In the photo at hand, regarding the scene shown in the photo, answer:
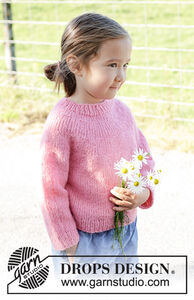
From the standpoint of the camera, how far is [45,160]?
6.81 feet

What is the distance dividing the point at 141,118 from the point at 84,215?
2.69 m

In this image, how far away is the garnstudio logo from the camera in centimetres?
295

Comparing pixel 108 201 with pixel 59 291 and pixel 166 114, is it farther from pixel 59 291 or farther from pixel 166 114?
pixel 166 114

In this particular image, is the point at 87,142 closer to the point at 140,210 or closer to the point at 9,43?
the point at 140,210

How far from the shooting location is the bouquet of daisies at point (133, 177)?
2.12 meters

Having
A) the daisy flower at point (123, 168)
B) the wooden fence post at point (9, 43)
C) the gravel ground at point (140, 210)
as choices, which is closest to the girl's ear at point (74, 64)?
the daisy flower at point (123, 168)

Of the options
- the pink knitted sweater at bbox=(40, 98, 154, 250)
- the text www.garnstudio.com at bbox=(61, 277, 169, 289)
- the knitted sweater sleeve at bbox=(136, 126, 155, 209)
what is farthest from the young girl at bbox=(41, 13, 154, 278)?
the text www.garnstudio.com at bbox=(61, 277, 169, 289)

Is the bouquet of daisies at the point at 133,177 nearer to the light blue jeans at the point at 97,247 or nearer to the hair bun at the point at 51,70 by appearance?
the light blue jeans at the point at 97,247

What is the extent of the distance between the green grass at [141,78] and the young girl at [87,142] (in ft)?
7.24

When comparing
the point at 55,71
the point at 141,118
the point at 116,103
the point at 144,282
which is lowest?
the point at 144,282

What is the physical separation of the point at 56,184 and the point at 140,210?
1.66m

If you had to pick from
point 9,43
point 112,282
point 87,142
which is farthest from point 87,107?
point 9,43

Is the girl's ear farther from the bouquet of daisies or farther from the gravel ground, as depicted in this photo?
the gravel ground

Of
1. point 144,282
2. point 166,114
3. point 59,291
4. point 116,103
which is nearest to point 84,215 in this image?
point 116,103
